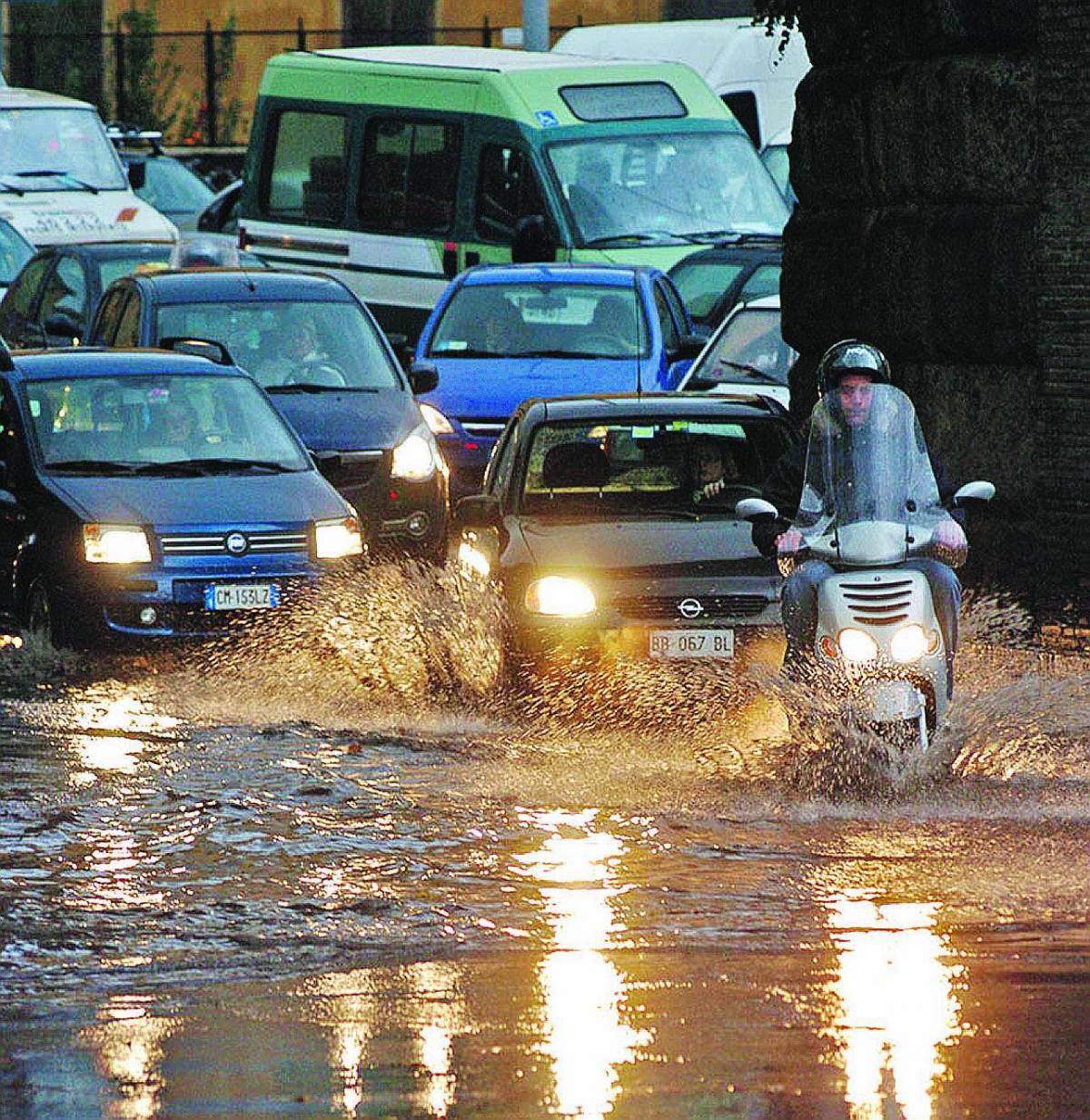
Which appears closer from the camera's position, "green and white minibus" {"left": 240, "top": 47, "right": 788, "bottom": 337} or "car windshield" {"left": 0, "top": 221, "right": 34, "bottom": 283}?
"green and white minibus" {"left": 240, "top": 47, "right": 788, "bottom": 337}

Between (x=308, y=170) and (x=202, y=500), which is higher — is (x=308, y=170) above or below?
above

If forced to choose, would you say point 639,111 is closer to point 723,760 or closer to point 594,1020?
point 723,760

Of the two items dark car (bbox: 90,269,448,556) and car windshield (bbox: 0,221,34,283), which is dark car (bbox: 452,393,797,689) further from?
car windshield (bbox: 0,221,34,283)

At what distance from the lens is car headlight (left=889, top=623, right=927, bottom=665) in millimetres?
11180

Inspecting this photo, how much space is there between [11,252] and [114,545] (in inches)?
644

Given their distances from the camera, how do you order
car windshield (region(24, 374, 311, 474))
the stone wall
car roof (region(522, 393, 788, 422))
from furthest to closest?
car windshield (region(24, 374, 311, 474)) → the stone wall → car roof (region(522, 393, 788, 422))

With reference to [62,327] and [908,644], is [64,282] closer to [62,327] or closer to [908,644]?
[62,327]

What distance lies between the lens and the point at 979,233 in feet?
50.1

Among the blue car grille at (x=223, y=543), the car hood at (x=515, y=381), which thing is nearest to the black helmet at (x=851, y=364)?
the blue car grille at (x=223, y=543)

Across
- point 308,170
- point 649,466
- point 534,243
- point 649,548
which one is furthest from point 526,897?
point 308,170

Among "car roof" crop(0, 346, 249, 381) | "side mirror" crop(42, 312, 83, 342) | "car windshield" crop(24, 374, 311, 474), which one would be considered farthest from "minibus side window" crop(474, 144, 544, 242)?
"car windshield" crop(24, 374, 311, 474)

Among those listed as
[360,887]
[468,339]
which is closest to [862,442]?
[360,887]

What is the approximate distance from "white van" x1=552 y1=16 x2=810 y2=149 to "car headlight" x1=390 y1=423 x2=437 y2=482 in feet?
50.4

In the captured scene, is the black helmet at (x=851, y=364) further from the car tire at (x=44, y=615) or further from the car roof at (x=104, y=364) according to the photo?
the car roof at (x=104, y=364)
